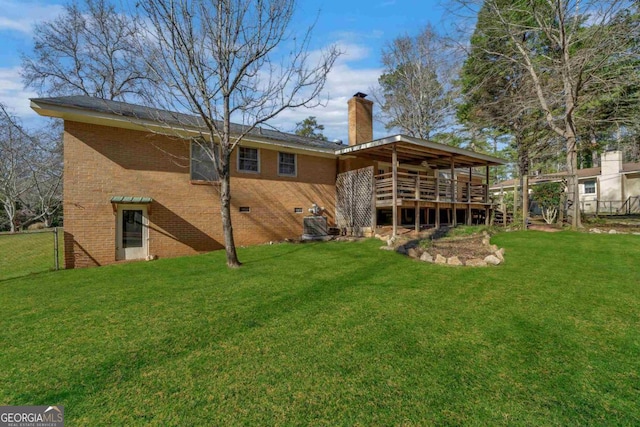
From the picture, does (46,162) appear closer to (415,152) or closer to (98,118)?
(98,118)

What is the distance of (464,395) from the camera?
2352 mm

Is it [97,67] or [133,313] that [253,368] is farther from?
[97,67]

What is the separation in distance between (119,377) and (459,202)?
42.7 feet

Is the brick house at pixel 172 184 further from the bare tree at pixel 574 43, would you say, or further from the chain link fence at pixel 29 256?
the bare tree at pixel 574 43

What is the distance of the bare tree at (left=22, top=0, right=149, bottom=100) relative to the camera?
56.2 feet

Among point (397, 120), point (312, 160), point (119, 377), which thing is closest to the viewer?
point (119, 377)

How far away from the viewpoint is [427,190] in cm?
1169

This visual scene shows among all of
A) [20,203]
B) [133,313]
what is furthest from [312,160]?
[20,203]

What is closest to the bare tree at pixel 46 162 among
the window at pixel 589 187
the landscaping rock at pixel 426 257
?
the landscaping rock at pixel 426 257

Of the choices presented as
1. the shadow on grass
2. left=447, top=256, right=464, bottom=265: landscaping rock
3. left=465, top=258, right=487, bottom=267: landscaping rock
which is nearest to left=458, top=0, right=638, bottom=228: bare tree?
left=465, top=258, right=487, bottom=267: landscaping rock

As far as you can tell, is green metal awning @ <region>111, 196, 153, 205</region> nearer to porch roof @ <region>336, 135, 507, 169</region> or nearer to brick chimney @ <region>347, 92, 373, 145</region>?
porch roof @ <region>336, 135, 507, 169</region>

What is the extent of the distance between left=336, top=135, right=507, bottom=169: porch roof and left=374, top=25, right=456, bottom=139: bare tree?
265 inches

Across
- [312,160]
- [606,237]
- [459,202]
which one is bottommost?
[606,237]

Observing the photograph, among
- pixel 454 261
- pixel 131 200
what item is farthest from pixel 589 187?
pixel 131 200
